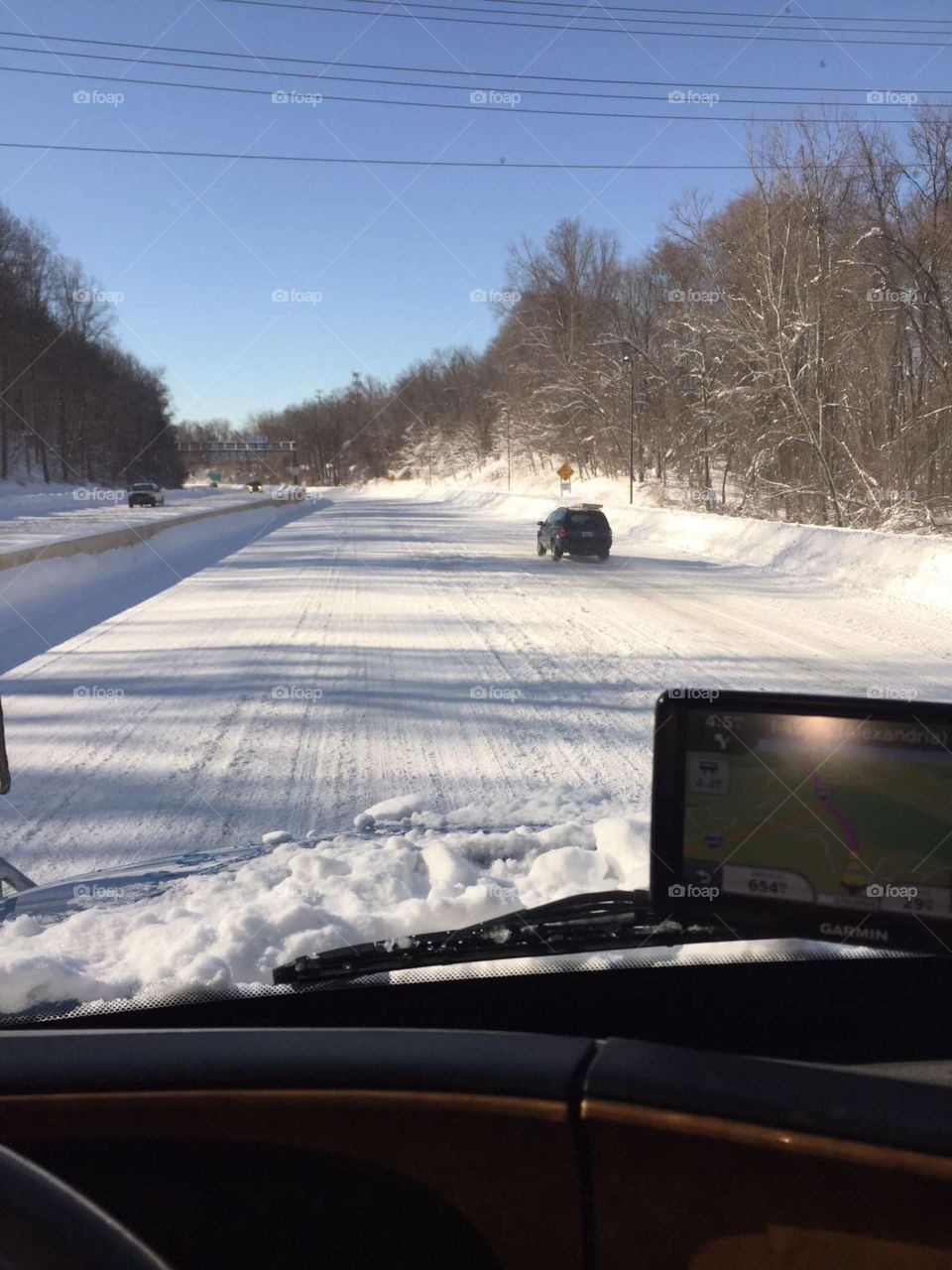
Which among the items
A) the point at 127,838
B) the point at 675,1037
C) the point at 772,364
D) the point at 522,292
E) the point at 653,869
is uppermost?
the point at 522,292

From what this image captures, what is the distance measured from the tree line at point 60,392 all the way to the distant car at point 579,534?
63.2 m

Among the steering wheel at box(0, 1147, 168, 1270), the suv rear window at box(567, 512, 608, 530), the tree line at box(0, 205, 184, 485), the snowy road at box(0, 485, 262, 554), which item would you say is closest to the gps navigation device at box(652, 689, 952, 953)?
the steering wheel at box(0, 1147, 168, 1270)

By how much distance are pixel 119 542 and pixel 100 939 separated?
27947 mm

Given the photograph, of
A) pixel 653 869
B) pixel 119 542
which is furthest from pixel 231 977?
pixel 119 542

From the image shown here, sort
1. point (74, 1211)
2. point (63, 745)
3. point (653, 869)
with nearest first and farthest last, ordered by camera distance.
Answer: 1. point (74, 1211)
2. point (653, 869)
3. point (63, 745)

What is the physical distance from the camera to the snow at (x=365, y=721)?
3334 mm

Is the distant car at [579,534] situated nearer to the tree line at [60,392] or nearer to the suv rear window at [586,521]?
the suv rear window at [586,521]

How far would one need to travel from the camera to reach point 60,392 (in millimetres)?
90875

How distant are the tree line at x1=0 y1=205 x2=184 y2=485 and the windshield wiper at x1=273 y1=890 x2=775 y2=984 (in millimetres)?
83293

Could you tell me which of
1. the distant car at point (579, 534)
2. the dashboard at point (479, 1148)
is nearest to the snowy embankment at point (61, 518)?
the distant car at point (579, 534)

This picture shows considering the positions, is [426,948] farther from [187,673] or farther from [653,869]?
[187,673]

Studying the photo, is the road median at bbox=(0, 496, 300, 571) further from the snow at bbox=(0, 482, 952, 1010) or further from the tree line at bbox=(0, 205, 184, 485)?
the tree line at bbox=(0, 205, 184, 485)

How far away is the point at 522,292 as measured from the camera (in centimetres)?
7575

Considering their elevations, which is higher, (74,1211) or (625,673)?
(74,1211)
